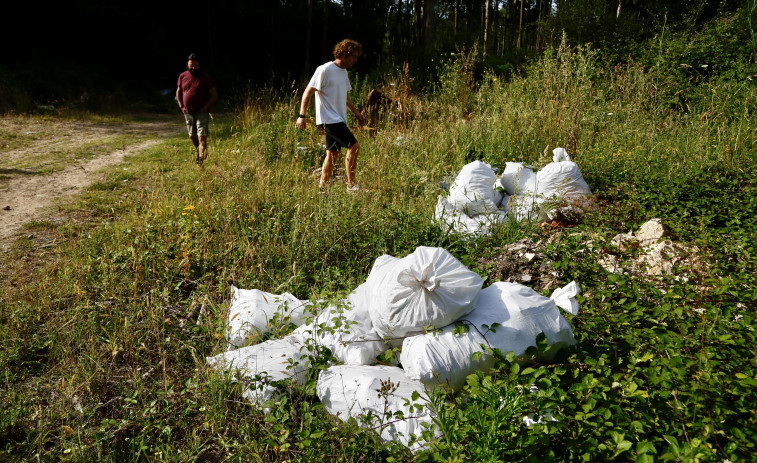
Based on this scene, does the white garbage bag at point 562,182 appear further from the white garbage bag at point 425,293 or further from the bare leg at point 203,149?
the bare leg at point 203,149

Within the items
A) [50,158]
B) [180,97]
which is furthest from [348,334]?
[50,158]

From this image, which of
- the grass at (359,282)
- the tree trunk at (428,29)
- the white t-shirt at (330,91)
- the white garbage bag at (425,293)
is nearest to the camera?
the grass at (359,282)

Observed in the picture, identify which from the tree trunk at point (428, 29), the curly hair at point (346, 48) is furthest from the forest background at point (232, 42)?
the curly hair at point (346, 48)

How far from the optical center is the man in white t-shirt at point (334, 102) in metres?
4.65

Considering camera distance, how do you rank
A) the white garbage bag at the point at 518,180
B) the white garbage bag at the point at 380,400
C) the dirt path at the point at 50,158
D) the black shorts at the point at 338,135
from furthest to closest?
the black shorts at the point at 338,135 → the dirt path at the point at 50,158 → the white garbage bag at the point at 518,180 → the white garbage bag at the point at 380,400

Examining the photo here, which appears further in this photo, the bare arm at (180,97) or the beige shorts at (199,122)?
the bare arm at (180,97)

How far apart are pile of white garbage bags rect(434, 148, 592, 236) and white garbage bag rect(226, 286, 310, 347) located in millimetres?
1472

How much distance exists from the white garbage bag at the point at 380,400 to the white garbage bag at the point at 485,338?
8cm

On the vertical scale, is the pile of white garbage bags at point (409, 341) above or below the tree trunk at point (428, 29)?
below

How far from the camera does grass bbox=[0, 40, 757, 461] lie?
1.50 meters

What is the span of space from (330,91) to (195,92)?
251 cm

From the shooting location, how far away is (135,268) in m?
2.87

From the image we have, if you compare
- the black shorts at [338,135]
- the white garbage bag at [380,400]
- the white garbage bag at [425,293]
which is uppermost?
the black shorts at [338,135]

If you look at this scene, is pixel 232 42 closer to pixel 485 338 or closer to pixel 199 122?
pixel 199 122
